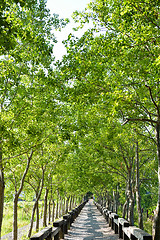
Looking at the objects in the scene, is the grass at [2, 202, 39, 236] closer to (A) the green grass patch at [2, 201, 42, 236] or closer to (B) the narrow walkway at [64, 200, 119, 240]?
(A) the green grass patch at [2, 201, 42, 236]

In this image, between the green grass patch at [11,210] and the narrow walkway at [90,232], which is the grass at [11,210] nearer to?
the green grass patch at [11,210]

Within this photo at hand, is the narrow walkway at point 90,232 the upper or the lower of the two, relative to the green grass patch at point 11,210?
upper

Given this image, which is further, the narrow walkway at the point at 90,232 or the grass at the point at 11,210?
the grass at the point at 11,210

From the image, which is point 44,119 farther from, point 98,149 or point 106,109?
point 98,149

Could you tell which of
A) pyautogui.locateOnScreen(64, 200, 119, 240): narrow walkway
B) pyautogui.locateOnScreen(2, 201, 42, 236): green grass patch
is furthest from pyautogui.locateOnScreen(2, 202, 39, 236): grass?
pyautogui.locateOnScreen(64, 200, 119, 240): narrow walkway

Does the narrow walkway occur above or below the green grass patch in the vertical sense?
above

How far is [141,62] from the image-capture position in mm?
7602

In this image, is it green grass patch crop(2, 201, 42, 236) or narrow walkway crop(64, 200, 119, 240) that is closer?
narrow walkway crop(64, 200, 119, 240)

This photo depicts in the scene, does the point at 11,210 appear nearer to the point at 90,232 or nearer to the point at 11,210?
the point at 11,210

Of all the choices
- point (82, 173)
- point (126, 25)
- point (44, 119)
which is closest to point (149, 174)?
point (82, 173)

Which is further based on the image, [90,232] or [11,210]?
[11,210]

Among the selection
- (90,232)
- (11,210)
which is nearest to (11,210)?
(11,210)

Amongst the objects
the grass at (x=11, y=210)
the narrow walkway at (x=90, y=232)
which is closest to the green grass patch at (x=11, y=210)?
the grass at (x=11, y=210)

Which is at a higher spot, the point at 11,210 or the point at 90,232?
the point at 90,232
